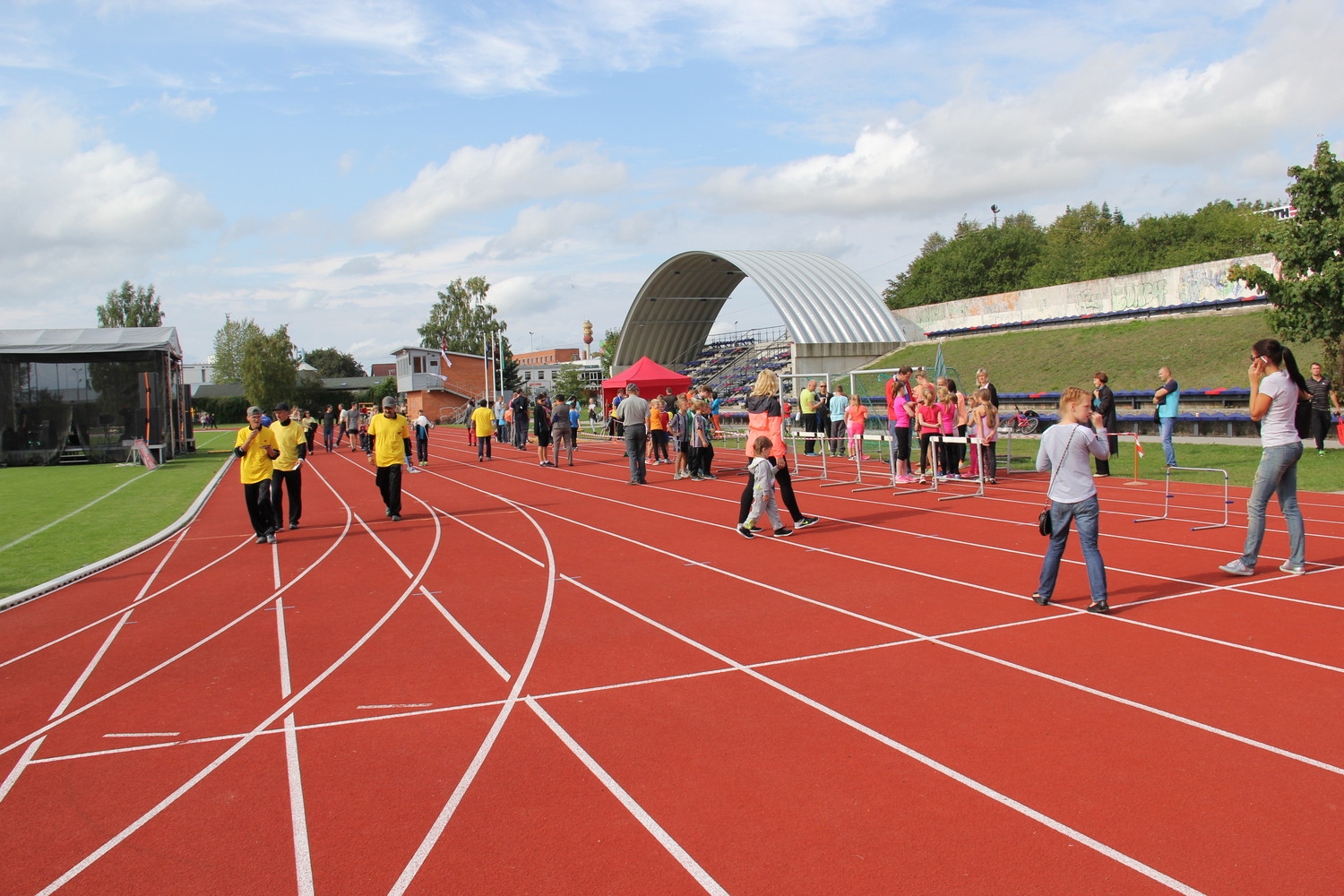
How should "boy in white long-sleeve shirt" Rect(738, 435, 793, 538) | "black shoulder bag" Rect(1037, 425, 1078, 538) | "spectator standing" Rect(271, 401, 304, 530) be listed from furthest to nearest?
"spectator standing" Rect(271, 401, 304, 530)
"boy in white long-sleeve shirt" Rect(738, 435, 793, 538)
"black shoulder bag" Rect(1037, 425, 1078, 538)

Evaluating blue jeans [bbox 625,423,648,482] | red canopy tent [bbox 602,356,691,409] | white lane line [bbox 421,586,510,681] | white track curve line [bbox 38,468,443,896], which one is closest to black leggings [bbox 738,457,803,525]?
white lane line [bbox 421,586,510,681]

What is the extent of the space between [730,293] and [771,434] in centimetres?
3890

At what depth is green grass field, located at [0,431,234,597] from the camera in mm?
10617

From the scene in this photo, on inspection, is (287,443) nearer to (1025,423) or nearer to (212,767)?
(212,767)

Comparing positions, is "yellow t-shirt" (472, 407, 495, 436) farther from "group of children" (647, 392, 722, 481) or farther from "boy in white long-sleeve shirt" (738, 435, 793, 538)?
"boy in white long-sleeve shirt" (738, 435, 793, 538)

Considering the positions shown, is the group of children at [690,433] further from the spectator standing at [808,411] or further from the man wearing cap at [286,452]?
the man wearing cap at [286,452]

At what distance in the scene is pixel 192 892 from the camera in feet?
11.5

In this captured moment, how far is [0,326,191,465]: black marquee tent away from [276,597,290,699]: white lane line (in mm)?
22096

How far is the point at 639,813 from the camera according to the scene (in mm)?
4027

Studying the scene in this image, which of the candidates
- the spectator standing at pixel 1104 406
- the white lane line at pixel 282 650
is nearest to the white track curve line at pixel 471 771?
the white lane line at pixel 282 650

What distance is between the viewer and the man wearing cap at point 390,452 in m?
13.2

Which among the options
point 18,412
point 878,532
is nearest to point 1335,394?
point 878,532

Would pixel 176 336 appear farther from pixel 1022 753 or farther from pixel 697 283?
pixel 1022 753

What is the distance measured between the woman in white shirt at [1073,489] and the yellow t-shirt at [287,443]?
31.6 feet
